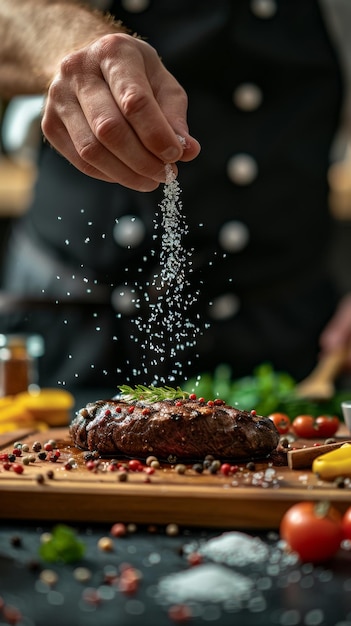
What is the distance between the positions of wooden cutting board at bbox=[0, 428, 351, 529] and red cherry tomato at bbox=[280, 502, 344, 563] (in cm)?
22

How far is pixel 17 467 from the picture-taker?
2096mm

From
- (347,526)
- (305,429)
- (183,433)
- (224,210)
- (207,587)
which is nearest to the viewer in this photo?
(207,587)

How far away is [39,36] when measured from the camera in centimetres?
303

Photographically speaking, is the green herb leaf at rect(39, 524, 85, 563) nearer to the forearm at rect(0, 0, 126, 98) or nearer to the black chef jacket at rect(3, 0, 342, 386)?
the forearm at rect(0, 0, 126, 98)

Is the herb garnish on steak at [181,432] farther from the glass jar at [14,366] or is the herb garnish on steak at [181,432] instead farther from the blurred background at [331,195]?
the blurred background at [331,195]

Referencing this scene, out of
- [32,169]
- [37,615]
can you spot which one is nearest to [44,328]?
[32,169]

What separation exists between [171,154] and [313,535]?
0.89m

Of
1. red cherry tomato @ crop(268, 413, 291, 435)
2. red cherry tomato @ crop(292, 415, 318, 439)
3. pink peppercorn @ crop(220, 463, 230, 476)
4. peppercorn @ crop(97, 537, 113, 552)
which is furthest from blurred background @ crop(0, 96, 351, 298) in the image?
peppercorn @ crop(97, 537, 113, 552)

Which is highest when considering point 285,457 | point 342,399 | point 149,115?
point 149,115

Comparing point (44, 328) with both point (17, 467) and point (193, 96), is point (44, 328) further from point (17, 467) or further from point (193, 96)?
point (17, 467)

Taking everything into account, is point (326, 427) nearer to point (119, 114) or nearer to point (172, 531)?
point (172, 531)

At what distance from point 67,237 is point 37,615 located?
112 inches

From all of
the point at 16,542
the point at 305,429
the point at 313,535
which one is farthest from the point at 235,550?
the point at 305,429

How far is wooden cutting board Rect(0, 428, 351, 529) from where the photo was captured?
1869mm
